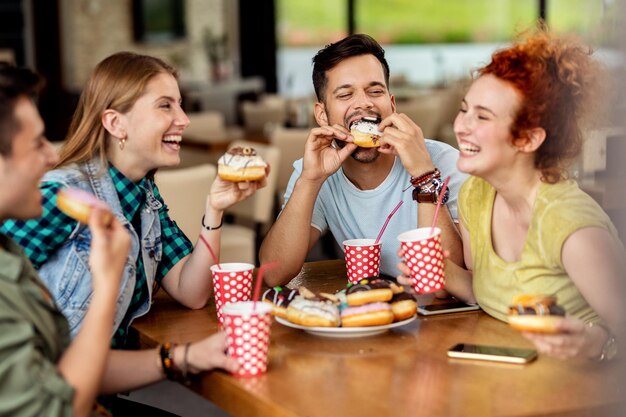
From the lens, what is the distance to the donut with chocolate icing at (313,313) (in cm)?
199

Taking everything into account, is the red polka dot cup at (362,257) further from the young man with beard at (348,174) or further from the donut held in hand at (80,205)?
the donut held in hand at (80,205)

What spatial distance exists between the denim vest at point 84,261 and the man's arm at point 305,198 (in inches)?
16.1

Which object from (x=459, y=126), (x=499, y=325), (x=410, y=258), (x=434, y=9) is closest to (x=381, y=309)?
(x=410, y=258)

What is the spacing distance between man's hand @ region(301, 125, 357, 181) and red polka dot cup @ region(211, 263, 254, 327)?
21.6 inches

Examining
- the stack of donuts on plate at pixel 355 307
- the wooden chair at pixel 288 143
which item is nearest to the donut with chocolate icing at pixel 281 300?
the stack of donuts on plate at pixel 355 307

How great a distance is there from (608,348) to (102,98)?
1.38m

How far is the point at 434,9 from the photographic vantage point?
11500 mm

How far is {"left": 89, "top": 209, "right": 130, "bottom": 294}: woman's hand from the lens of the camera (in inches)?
64.4

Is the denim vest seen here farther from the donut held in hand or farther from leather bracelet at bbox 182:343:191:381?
the donut held in hand

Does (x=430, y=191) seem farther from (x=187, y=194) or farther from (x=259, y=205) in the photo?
Answer: (x=259, y=205)

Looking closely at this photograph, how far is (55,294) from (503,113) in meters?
1.11

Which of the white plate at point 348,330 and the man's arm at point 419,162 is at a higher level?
the man's arm at point 419,162

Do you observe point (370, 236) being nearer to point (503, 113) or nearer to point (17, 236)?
point (503, 113)

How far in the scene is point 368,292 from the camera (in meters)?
2.02
